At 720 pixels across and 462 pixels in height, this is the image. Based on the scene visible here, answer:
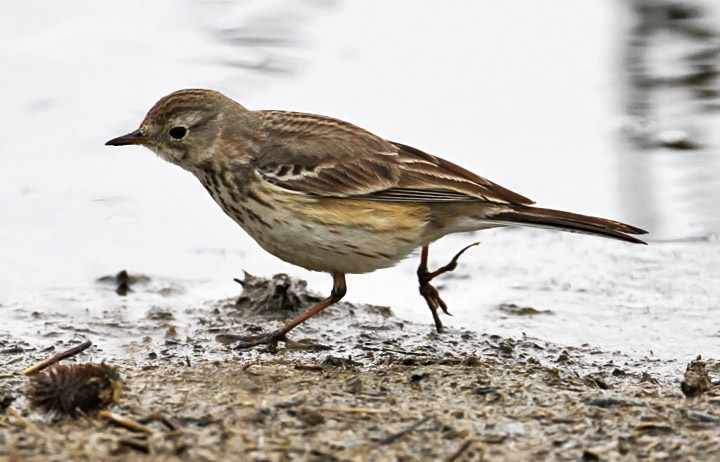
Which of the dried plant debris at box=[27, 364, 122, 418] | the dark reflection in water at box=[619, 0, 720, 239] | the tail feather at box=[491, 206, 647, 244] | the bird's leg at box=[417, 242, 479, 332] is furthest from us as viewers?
the dark reflection in water at box=[619, 0, 720, 239]

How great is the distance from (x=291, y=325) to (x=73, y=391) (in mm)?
2071

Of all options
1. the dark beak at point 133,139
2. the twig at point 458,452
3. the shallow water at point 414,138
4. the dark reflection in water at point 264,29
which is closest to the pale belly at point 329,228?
the dark beak at point 133,139

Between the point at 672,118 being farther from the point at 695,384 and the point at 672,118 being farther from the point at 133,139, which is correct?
the point at 133,139

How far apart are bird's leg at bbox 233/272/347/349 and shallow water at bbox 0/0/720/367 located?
88 centimetres

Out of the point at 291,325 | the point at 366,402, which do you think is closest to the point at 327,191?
the point at 291,325

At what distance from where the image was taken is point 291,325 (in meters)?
7.02

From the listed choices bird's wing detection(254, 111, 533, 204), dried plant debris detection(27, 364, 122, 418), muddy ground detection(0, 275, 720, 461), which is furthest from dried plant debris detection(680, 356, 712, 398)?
dried plant debris detection(27, 364, 122, 418)

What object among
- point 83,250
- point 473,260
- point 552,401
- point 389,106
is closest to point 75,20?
point 389,106

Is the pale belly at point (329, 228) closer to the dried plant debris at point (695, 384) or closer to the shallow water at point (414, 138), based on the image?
the shallow water at point (414, 138)

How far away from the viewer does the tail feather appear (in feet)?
22.3

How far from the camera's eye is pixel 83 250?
30.8ft

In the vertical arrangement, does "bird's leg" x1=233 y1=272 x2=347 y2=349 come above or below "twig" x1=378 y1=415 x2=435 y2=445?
above

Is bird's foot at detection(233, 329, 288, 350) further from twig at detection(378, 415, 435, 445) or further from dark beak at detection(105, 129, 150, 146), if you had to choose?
twig at detection(378, 415, 435, 445)

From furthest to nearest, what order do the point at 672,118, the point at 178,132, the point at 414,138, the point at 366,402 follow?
the point at 672,118 → the point at 414,138 → the point at 178,132 → the point at 366,402
